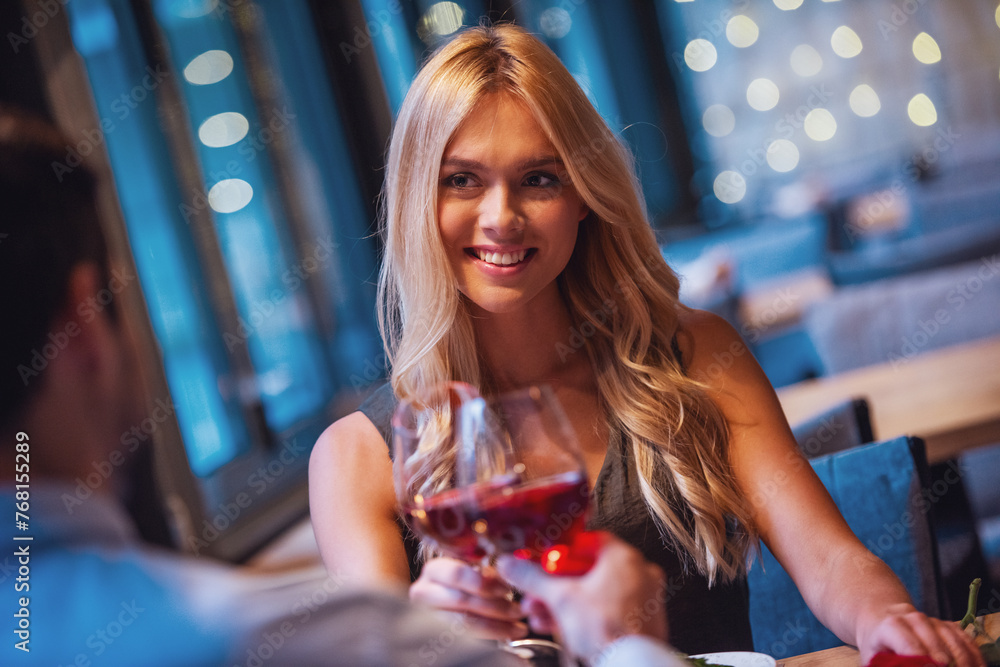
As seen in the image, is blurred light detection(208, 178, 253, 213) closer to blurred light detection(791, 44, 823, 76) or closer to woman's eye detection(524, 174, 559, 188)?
woman's eye detection(524, 174, 559, 188)

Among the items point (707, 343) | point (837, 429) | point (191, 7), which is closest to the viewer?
point (707, 343)

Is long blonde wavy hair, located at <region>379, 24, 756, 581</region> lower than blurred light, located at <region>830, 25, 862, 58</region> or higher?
lower

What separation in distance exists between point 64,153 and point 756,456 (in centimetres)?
115

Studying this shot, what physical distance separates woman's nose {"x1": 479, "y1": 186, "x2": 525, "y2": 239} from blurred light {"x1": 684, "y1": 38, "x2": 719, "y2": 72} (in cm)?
777

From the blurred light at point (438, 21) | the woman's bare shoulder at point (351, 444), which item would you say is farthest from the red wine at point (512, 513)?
the blurred light at point (438, 21)

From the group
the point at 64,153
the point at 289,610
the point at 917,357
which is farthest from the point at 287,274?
the point at 289,610

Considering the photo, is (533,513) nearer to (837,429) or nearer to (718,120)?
(837,429)

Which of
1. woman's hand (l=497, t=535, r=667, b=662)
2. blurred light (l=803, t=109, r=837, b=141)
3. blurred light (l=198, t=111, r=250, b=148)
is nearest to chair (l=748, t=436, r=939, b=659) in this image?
woman's hand (l=497, t=535, r=667, b=662)

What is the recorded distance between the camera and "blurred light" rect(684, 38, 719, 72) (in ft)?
27.9

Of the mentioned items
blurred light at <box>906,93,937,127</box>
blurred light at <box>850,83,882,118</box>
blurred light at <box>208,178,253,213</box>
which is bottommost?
blurred light at <box>906,93,937,127</box>

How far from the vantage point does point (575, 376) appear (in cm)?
165

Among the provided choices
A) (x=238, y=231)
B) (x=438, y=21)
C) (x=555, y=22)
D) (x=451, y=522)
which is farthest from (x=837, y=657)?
(x=555, y=22)

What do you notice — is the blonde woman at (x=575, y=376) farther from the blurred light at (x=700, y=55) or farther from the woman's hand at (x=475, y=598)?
the blurred light at (x=700, y=55)

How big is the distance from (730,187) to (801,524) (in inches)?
295
